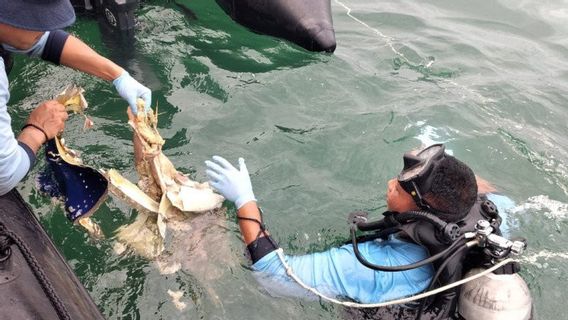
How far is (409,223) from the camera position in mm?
2785

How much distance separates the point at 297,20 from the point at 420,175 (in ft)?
9.98

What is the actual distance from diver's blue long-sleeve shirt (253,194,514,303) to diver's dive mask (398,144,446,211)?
0.35 meters

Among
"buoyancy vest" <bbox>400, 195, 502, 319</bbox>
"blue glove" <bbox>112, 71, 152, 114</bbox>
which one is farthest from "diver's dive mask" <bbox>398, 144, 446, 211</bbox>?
"blue glove" <bbox>112, 71, 152, 114</bbox>

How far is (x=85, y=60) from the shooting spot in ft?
12.0

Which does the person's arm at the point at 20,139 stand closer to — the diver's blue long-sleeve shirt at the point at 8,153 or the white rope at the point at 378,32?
the diver's blue long-sleeve shirt at the point at 8,153

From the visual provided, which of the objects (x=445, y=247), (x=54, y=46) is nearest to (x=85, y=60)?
(x=54, y=46)

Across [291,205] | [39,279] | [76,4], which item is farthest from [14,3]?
[76,4]

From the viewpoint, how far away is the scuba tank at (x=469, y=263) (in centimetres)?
256

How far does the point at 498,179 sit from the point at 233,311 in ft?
8.74

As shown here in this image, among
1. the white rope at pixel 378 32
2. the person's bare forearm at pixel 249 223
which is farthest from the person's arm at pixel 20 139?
the white rope at pixel 378 32

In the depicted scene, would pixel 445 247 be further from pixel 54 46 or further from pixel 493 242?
pixel 54 46

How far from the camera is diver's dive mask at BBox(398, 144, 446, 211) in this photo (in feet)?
8.70

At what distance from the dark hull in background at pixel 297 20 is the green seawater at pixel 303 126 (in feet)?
1.10

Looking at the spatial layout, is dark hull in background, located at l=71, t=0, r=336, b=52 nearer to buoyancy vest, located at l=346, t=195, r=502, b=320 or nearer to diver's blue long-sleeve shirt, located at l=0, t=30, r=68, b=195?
diver's blue long-sleeve shirt, located at l=0, t=30, r=68, b=195
